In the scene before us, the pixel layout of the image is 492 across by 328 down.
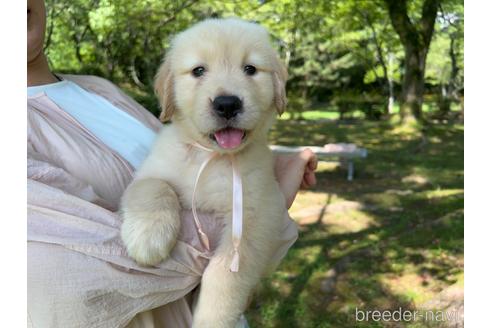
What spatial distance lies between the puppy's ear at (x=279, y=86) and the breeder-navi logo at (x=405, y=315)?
2.97 metres

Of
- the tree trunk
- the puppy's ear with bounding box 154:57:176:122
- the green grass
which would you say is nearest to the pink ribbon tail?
the puppy's ear with bounding box 154:57:176:122

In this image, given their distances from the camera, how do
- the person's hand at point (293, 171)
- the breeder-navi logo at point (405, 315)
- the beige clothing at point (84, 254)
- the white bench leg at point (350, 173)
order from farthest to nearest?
the white bench leg at point (350, 173) → the breeder-navi logo at point (405, 315) → the person's hand at point (293, 171) → the beige clothing at point (84, 254)

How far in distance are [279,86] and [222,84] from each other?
1.09 ft

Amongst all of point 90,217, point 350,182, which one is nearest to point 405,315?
point 90,217

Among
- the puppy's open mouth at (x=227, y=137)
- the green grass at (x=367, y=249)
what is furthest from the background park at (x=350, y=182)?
the puppy's open mouth at (x=227, y=137)

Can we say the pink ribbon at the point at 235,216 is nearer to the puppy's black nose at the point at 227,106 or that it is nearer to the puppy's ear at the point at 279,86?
the puppy's black nose at the point at 227,106

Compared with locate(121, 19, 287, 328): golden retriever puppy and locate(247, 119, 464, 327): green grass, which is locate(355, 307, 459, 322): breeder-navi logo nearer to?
locate(247, 119, 464, 327): green grass

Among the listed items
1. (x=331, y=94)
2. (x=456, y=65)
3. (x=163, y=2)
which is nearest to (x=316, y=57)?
(x=331, y=94)

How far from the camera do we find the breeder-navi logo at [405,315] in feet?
14.1

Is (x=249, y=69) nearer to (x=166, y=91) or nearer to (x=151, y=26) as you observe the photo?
(x=166, y=91)

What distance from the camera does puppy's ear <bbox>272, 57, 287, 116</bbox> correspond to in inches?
85.2
